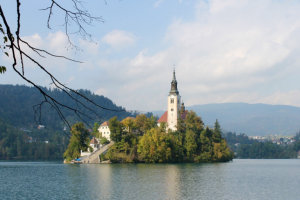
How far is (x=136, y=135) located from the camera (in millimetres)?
95812

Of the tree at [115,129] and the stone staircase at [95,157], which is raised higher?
the tree at [115,129]

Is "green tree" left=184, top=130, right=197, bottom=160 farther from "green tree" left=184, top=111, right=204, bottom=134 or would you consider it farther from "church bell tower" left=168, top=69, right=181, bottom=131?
"church bell tower" left=168, top=69, right=181, bottom=131

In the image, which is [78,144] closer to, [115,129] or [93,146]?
[115,129]

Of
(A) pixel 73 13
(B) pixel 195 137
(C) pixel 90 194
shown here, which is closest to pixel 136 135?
(B) pixel 195 137

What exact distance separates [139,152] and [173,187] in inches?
1918

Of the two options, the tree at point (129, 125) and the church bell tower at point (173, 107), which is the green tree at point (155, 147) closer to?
the tree at point (129, 125)

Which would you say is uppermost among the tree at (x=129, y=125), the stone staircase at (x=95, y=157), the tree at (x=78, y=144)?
the tree at (x=129, y=125)

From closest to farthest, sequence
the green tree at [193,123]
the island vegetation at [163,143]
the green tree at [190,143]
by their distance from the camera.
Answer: the island vegetation at [163,143]
the green tree at [190,143]
the green tree at [193,123]

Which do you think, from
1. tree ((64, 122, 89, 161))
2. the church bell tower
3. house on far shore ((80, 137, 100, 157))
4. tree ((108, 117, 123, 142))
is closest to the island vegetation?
tree ((108, 117, 123, 142))

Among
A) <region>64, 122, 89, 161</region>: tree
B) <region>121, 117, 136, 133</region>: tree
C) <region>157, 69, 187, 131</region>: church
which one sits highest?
<region>157, 69, 187, 131</region>: church

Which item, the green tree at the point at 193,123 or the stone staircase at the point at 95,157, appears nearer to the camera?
the stone staircase at the point at 95,157

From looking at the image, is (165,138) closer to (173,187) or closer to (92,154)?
(92,154)

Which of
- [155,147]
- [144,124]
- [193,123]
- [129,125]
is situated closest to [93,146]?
[129,125]

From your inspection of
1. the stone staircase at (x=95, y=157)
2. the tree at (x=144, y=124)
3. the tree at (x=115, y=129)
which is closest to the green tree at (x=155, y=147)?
the tree at (x=115, y=129)
